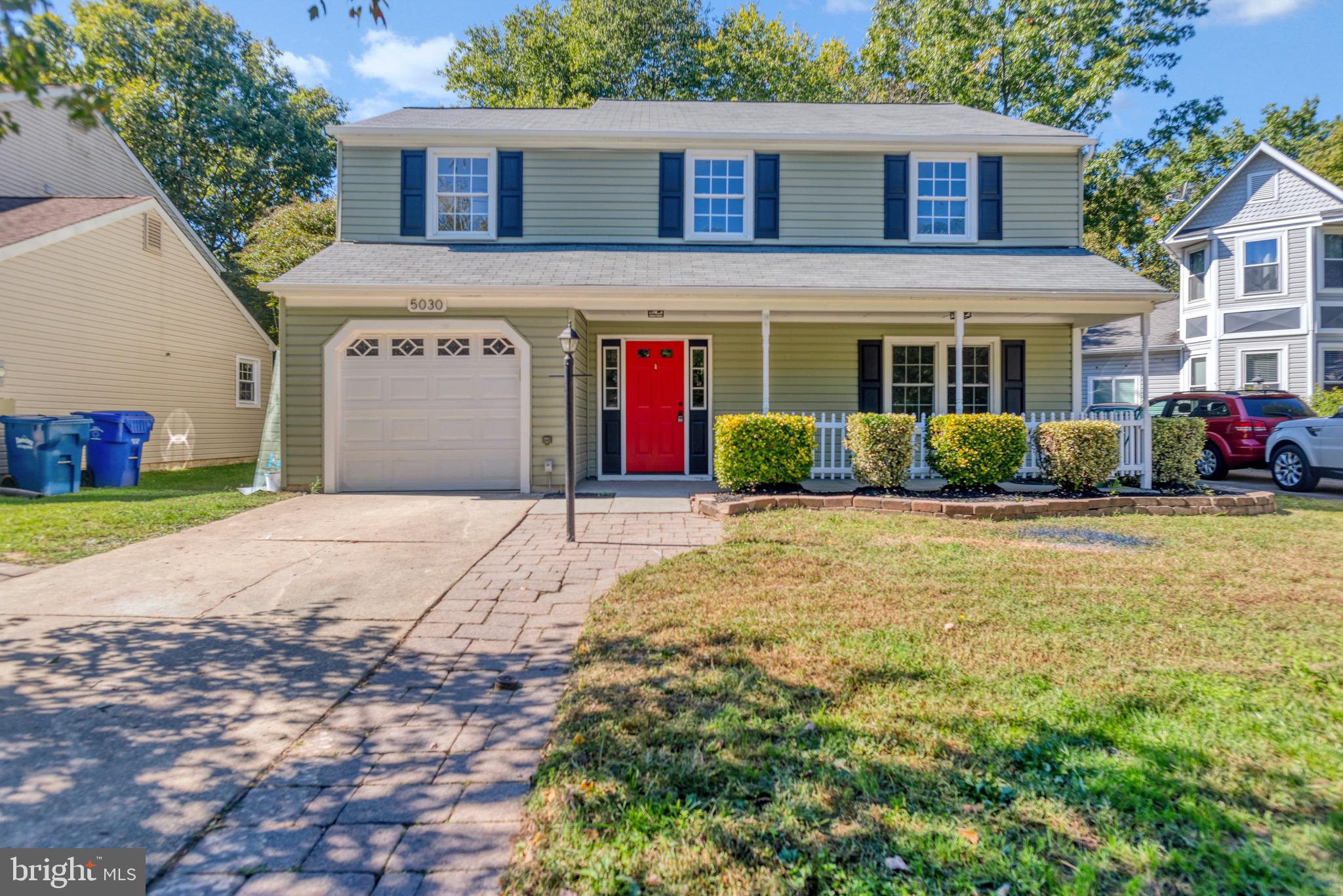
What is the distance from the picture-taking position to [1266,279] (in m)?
16.0

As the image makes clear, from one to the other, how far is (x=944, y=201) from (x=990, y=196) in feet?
2.47

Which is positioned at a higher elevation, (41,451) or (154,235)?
(154,235)

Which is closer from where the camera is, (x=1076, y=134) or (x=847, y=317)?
(x=847, y=317)

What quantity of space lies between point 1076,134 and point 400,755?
1285 cm

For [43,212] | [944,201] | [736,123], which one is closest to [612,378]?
[736,123]

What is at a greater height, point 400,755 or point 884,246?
point 884,246

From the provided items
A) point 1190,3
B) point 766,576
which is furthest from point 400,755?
point 1190,3

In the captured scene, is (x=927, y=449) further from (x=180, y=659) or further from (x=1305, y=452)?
(x=180, y=659)

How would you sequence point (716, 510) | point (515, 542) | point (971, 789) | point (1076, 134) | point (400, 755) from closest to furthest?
point (971, 789)
point (400, 755)
point (515, 542)
point (716, 510)
point (1076, 134)

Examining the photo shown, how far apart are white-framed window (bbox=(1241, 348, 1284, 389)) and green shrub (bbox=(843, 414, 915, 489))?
13.1m

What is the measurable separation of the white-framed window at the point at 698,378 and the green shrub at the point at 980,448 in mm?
3844

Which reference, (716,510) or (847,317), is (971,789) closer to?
(716,510)

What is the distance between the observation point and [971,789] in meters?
2.17

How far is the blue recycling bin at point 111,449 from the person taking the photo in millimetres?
10047
